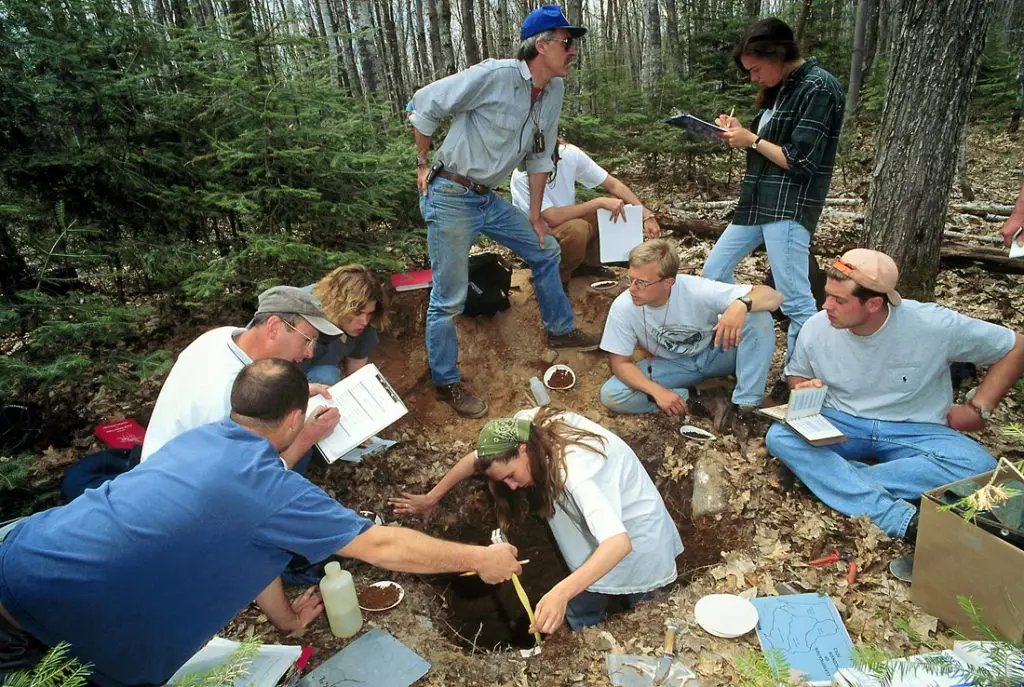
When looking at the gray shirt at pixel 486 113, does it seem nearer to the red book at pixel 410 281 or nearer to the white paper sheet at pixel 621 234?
the white paper sheet at pixel 621 234

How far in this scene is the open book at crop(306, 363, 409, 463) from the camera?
3082mm

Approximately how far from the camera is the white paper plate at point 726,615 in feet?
8.23

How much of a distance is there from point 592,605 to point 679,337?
183 centimetres

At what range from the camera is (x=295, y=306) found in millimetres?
2986

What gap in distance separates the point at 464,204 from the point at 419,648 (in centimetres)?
259

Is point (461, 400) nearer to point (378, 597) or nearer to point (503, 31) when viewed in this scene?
point (378, 597)

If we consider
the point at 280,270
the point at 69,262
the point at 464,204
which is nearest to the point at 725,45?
the point at 464,204

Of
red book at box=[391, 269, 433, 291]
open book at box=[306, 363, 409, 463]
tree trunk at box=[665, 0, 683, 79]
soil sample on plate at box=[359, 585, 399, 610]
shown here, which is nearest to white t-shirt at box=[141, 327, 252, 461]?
open book at box=[306, 363, 409, 463]

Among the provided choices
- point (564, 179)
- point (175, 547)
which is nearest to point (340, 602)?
point (175, 547)

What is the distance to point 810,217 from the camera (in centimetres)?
381

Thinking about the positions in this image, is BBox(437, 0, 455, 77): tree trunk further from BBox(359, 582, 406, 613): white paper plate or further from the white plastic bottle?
the white plastic bottle

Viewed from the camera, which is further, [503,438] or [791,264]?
[791,264]

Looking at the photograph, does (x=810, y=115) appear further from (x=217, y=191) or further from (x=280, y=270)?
(x=217, y=191)

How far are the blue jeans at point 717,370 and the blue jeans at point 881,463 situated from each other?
481 mm
